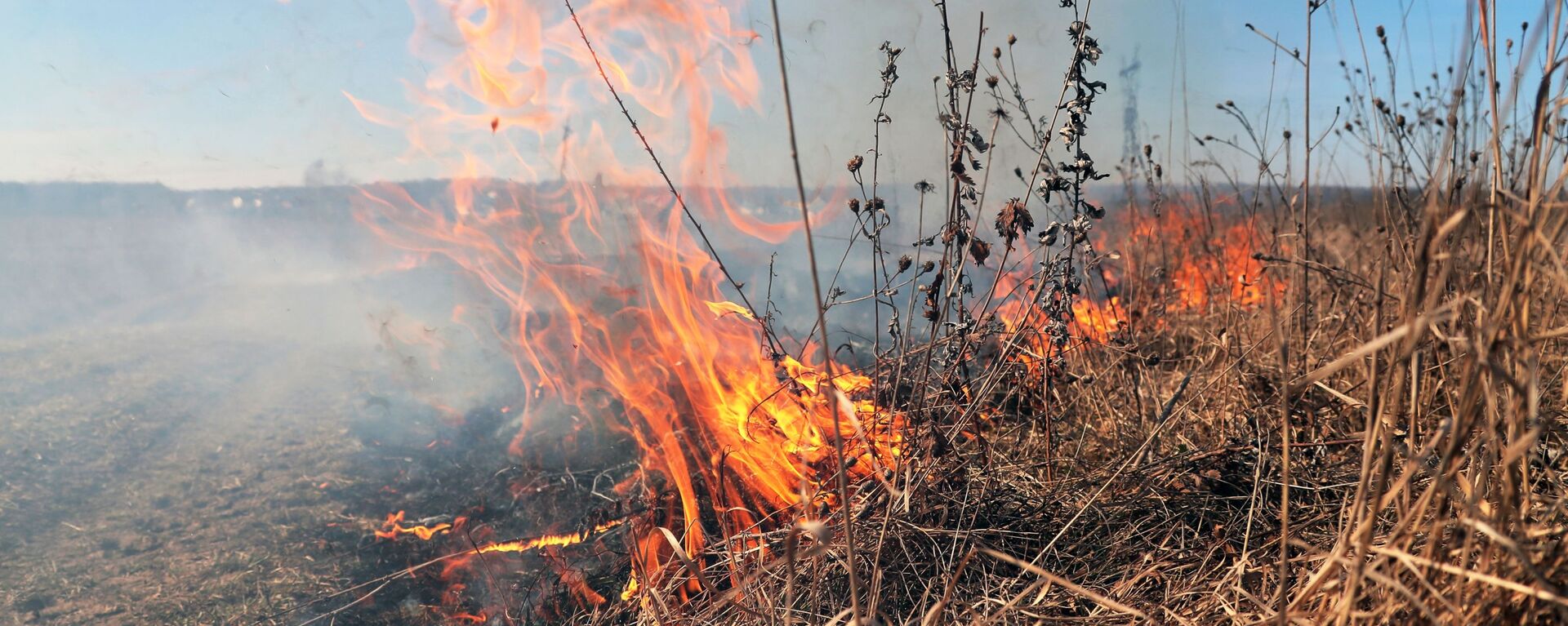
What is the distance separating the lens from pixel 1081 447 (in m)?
2.65

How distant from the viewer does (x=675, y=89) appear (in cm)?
382

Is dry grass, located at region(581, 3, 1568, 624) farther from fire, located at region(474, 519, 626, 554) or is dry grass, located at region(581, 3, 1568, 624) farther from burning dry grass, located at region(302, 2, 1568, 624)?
fire, located at region(474, 519, 626, 554)

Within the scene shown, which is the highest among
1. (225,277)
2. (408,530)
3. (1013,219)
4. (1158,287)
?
(1013,219)

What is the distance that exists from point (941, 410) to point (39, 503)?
478 centimetres

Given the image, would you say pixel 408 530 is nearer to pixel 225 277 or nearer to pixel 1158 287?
pixel 1158 287

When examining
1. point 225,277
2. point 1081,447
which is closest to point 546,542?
point 1081,447

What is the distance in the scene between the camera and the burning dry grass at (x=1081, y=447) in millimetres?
1292

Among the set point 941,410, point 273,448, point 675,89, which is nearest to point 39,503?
point 273,448

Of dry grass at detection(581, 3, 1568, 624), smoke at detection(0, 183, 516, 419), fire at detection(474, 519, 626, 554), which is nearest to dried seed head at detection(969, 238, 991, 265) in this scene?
dry grass at detection(581, 3, 1568, 624)

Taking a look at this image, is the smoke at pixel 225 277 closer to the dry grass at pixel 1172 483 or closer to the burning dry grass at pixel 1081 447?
the burning dry grass at pixel 1081 447

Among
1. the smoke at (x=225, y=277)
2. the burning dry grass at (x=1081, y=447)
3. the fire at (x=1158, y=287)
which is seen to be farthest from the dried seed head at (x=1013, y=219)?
the smoke at (x=225, y=277)

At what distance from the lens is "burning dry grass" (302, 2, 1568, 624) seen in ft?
4.24

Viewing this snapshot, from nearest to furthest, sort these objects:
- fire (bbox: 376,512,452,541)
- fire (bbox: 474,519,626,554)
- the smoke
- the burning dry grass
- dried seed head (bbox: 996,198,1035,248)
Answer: the burning dry grass < dried seed head (bbox: 996,198,1035,248) < fire (bbox: 474,519,626,554) < fire (bbox: 376,512,452,541) < the smoke

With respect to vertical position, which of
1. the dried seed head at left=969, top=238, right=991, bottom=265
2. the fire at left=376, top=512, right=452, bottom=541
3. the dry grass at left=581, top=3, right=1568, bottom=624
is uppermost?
the dried seed head at left=969, top=238, right=991, bottom=265
